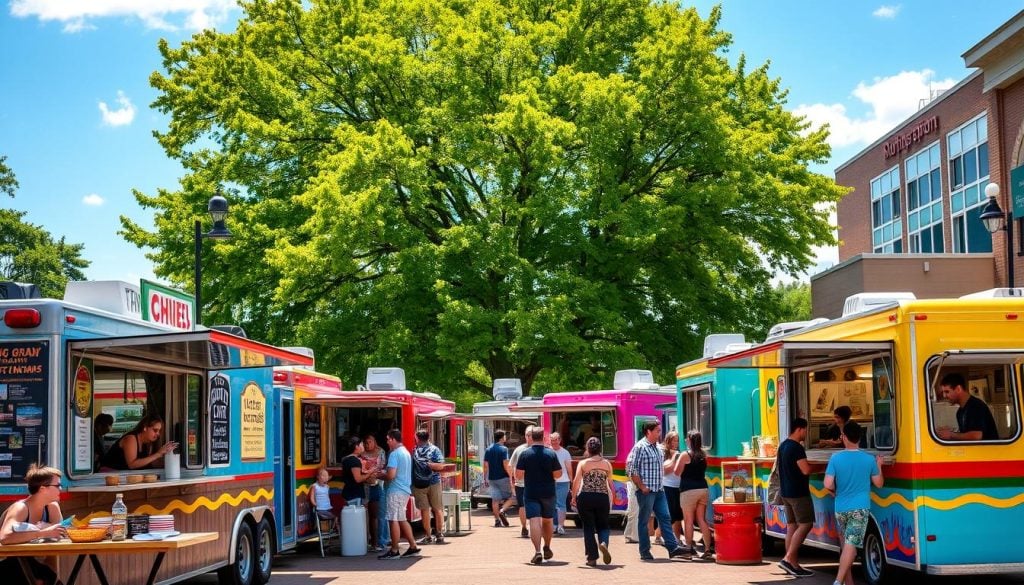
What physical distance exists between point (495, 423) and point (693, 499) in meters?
14.3

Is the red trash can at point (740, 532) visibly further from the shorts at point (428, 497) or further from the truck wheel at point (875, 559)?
the shorts at point (428, 497)

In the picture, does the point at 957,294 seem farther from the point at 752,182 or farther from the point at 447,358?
the point at 447,358

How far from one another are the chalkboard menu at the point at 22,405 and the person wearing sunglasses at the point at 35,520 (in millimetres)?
188

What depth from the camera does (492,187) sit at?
30359mm

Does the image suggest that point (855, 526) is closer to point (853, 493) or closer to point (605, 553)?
point (853, 493)

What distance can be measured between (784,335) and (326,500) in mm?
6927

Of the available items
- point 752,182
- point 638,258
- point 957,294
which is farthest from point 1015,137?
point 638,258

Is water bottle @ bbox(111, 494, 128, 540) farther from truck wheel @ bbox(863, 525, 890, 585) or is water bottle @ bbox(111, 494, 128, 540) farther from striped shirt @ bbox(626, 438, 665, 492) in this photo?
striped shirt @ bbox(626, 438, 665, 492)

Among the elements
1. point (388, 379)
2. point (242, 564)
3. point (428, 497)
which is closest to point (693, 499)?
point (428, 497)

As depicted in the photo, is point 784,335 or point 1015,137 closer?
point 784,335

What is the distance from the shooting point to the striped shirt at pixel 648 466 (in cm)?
1585

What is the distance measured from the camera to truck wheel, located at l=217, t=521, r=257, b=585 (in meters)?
13.0

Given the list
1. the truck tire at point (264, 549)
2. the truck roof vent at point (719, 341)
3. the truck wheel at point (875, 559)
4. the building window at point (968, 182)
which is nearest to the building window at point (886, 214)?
the building window at point (968, 182)

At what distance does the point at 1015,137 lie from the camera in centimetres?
3234
